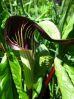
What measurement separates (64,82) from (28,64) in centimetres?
14

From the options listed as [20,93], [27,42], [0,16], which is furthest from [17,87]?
[0,16]

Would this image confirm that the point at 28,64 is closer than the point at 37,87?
Yes

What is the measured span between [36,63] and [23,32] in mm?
107

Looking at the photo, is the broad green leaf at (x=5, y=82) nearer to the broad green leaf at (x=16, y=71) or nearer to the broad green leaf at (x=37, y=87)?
the broad green leaf at (x=16, y=71)

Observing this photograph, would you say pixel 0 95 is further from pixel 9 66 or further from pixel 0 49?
pixel 0 49

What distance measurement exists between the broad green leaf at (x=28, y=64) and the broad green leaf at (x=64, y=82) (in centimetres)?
8

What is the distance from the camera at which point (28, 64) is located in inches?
35.1

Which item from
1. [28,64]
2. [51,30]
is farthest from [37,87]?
[51,30]

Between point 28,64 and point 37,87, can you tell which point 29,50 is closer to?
point 28,64

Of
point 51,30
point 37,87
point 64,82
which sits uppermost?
point 51,30

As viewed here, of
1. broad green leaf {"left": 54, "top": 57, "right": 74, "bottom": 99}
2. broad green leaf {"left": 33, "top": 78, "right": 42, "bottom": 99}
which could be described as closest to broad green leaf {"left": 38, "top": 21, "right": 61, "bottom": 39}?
broad green leaf {"left": 54, "top": 57, "right": 74, "bottom": 99}

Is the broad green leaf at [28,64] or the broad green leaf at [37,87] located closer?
the broad green leaf at [28,64]

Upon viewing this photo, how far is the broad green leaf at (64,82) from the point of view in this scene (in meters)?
0.78

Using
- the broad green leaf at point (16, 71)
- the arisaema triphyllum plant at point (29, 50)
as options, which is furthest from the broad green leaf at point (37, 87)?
the broad green leaf at point (16, 71)
